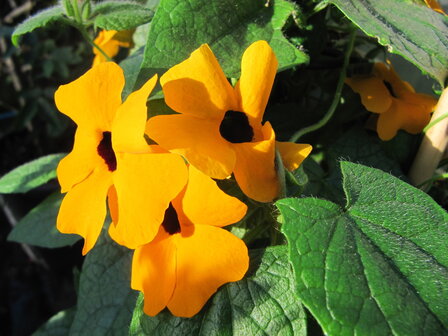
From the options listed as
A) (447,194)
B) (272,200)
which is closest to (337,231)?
(272,200)

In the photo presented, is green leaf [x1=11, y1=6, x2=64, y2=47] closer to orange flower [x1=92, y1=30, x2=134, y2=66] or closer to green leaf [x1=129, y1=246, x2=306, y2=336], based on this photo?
orange flower [x1=92, y1=30, x2=134, y2=66]

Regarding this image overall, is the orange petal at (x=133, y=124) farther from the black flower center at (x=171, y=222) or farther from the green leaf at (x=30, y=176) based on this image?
the green leaf at (x=30, y=176)

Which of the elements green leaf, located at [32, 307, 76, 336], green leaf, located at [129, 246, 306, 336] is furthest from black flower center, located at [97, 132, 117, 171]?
green leaf, located at [32, 307, 76, 336]

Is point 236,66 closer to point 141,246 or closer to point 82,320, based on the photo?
point 141,246

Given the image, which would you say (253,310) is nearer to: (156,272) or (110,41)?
(156,272)

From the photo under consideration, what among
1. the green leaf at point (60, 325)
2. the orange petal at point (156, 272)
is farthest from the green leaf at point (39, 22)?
the green leaf at point (60, 325)

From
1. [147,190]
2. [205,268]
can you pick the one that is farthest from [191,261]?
[147,190]
